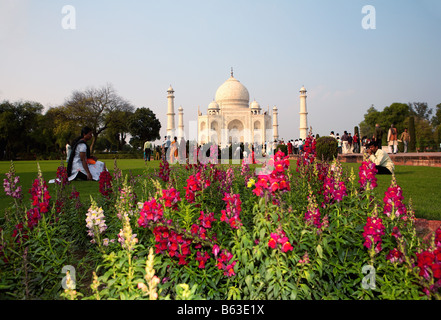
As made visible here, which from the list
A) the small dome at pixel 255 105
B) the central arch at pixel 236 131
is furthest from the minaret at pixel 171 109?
the small dome at pixel 255 105

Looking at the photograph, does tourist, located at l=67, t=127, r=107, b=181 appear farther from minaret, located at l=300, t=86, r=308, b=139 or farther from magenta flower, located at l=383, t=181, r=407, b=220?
minaret, located at l=300, t=86, r=308, b=139

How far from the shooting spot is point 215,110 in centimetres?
4716

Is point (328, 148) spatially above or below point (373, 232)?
above

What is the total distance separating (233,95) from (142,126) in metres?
14.4

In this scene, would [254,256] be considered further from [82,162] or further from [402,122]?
[402,122]

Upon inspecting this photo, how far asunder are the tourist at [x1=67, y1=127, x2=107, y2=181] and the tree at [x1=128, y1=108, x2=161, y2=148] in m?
35.7

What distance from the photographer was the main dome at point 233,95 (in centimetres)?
4941

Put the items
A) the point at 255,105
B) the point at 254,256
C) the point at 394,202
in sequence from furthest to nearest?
the point at 255,105
the point at 394,202
the point at 254,256

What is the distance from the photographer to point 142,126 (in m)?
44.3

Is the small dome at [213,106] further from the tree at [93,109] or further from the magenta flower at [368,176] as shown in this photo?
the magenta flower at [368,176]

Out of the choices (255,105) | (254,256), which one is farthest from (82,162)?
(255,105)

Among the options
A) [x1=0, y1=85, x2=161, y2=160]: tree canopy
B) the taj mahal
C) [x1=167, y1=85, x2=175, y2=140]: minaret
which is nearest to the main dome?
the taj mahal
